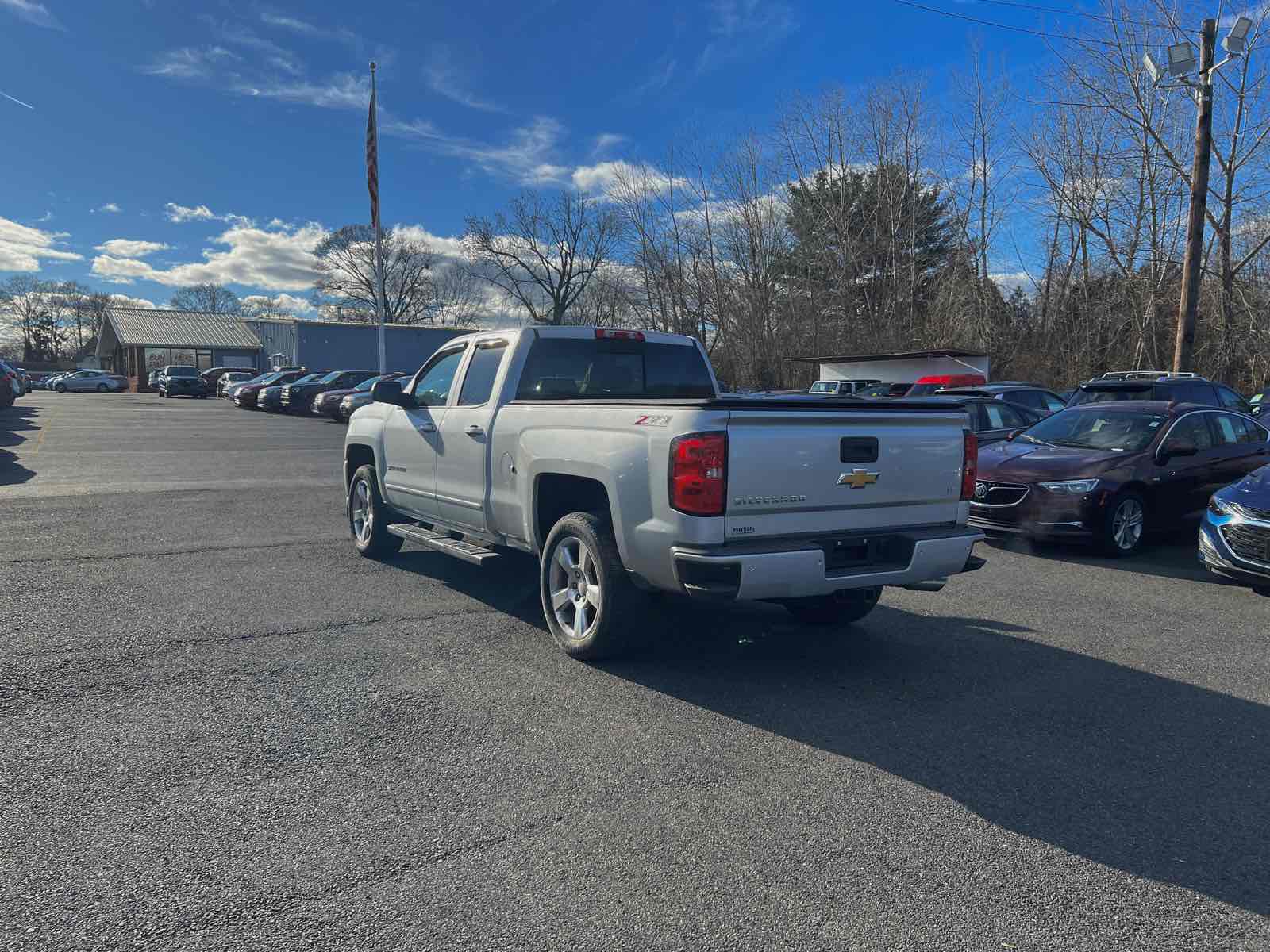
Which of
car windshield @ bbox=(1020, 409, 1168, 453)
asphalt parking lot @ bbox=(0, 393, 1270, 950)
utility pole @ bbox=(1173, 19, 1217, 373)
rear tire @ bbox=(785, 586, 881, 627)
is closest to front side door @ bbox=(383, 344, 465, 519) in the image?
asphalt parking lot @ bbox=(0, 393, 1270, 950)

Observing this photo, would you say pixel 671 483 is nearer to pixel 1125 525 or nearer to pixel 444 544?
pixel 444 544

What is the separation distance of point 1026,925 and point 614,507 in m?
2.73

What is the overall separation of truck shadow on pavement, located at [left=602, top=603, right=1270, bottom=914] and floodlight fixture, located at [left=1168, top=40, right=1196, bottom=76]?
14.1 meters

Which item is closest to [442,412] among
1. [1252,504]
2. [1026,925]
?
[1026,925]

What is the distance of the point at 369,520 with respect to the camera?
7.96m

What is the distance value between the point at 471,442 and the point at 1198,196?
52.5 feet

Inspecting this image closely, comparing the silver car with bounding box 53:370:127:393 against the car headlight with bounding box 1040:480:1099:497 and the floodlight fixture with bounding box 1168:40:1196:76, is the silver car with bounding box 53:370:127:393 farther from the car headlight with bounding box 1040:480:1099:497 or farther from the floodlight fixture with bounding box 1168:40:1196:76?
the car headlight with bounding box 1040:480:1099:497

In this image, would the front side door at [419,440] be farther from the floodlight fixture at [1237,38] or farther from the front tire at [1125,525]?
the floodlight fixture at [1237,38]

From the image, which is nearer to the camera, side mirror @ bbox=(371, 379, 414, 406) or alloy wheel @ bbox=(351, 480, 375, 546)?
side mirror @ bbox=(371, 379, 414, 406)

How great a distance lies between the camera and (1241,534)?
23.1ft

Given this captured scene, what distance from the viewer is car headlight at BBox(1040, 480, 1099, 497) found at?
28.7 ft

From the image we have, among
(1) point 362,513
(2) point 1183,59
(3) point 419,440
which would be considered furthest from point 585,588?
(2) point 1183,59

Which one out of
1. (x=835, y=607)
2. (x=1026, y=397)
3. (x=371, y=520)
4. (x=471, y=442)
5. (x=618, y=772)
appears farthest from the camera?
(x=1026, y=397)

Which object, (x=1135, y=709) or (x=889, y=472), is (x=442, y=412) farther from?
(x=1135, y=709)
